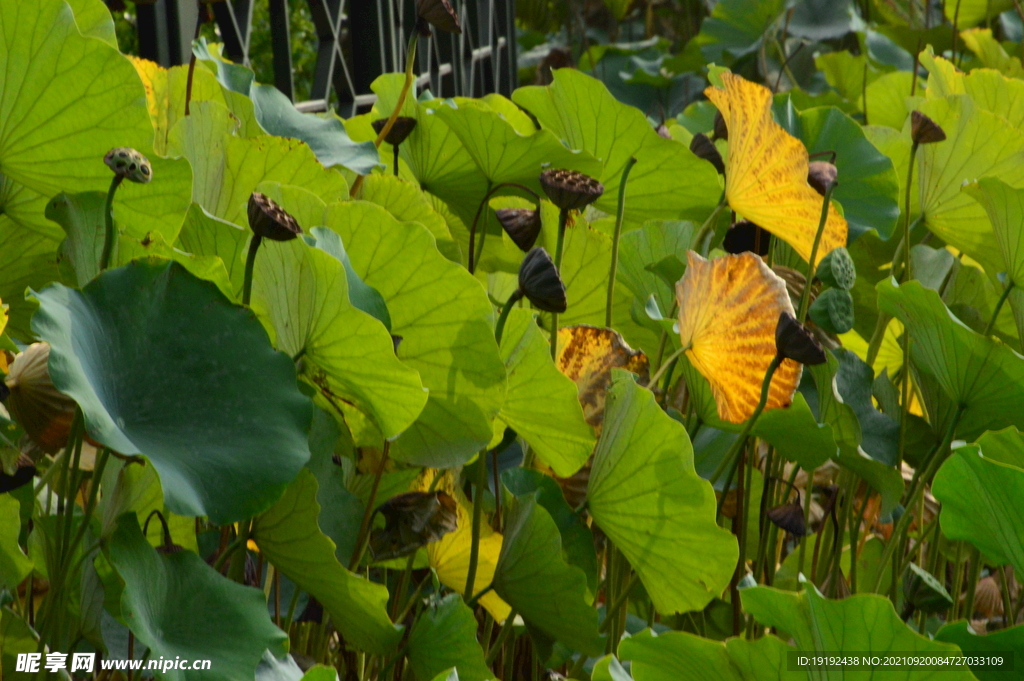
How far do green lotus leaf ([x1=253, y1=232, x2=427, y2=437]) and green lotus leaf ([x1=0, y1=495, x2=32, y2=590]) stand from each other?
136 millimetres

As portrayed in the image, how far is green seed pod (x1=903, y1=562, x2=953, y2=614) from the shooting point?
0.58 m

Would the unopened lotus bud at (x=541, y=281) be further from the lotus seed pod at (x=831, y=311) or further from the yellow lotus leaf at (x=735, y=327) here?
the lotus seed pod at (x=831, y=311)

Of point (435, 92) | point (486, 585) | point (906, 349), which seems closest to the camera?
point (486, 585)

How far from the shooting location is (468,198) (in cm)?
74

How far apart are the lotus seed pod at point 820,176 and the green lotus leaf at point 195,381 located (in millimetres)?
409

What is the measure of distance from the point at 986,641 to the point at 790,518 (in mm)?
188

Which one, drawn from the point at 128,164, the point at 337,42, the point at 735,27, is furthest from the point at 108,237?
the point at 735,27

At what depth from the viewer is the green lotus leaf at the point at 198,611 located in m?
0.40

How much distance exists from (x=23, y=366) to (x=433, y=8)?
1.09 ft

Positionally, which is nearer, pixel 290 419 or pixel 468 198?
pixel 290 419

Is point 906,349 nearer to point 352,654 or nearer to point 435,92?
point 352,654

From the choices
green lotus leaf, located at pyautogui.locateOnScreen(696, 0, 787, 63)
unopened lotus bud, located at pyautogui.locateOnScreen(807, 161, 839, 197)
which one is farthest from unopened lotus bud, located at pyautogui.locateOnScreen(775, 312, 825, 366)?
green lotus leaf, located at pyautogui.locateOnScreen(696, 0, 787, 63)

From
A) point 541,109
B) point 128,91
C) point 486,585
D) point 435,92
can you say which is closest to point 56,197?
point 128,91

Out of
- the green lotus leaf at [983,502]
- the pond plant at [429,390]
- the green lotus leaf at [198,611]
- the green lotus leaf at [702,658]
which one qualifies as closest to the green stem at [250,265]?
the pond plant at [429,390]
